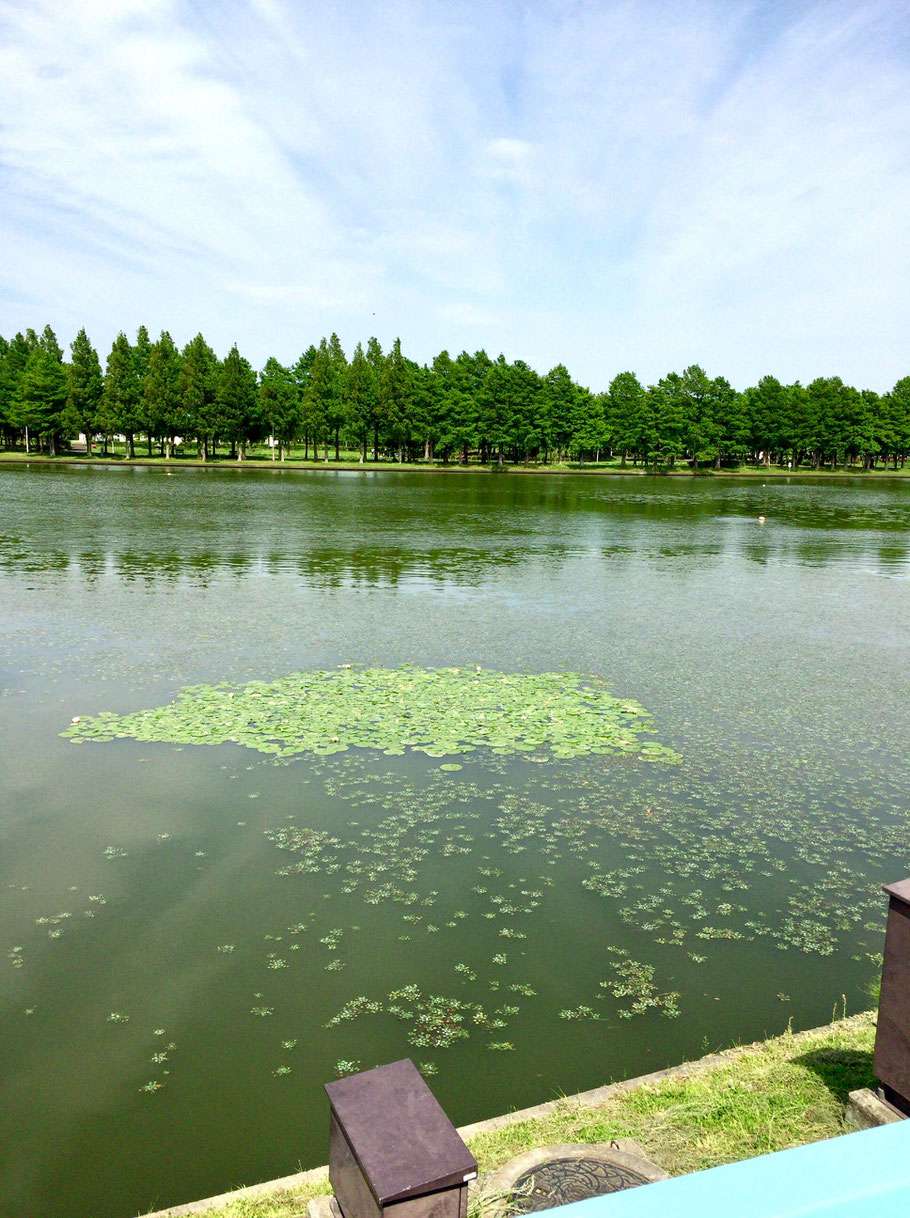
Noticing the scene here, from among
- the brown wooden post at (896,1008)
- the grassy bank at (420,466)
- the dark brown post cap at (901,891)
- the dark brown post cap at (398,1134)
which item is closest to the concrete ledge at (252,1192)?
the dark brown post cap at (398,1134)

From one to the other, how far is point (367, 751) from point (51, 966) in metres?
4.11

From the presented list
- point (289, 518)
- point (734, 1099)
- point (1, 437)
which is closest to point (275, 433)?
point (1, 437)

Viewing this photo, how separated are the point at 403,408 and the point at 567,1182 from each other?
8640 centimetres

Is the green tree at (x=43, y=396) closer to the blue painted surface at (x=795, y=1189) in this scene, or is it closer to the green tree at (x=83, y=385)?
the green tree at (x=83, y=385)

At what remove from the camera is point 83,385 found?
7975 centimetres

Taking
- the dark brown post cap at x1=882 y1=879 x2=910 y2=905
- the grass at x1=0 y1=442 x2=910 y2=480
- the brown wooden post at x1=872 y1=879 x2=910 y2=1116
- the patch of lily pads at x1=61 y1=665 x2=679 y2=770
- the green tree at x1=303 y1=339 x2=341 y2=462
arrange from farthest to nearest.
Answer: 1. the green tree at x1=303 y1=339 x2=341 y2=462
2. the grass at x1=0 y1=442 x2=910 y2=480
3. the patch of lily pads at x1=61 y1=665 x2=679 y2=770
4. the brown wooden post at x1=872 y1=879 x2=910 y2=1116
5. the dark brown post cap at x1=882 y1=879 x2=910 y2=905

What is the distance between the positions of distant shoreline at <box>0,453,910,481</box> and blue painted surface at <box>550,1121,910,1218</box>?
7887 cm

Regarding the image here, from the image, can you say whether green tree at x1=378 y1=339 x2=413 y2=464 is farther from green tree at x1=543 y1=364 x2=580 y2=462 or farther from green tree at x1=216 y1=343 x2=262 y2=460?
green tree at x1=543 y1=364 x2=580 y2=462

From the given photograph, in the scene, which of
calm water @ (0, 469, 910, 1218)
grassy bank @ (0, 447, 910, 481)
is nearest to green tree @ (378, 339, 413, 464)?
grassy bank @ (0, 447, 910, 481)

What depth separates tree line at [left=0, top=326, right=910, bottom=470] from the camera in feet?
263

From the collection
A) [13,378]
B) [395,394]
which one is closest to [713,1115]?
[395,394]

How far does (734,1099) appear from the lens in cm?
407

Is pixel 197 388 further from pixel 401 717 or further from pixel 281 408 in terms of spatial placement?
pixel 401 717

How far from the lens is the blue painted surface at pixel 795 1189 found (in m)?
1.29
